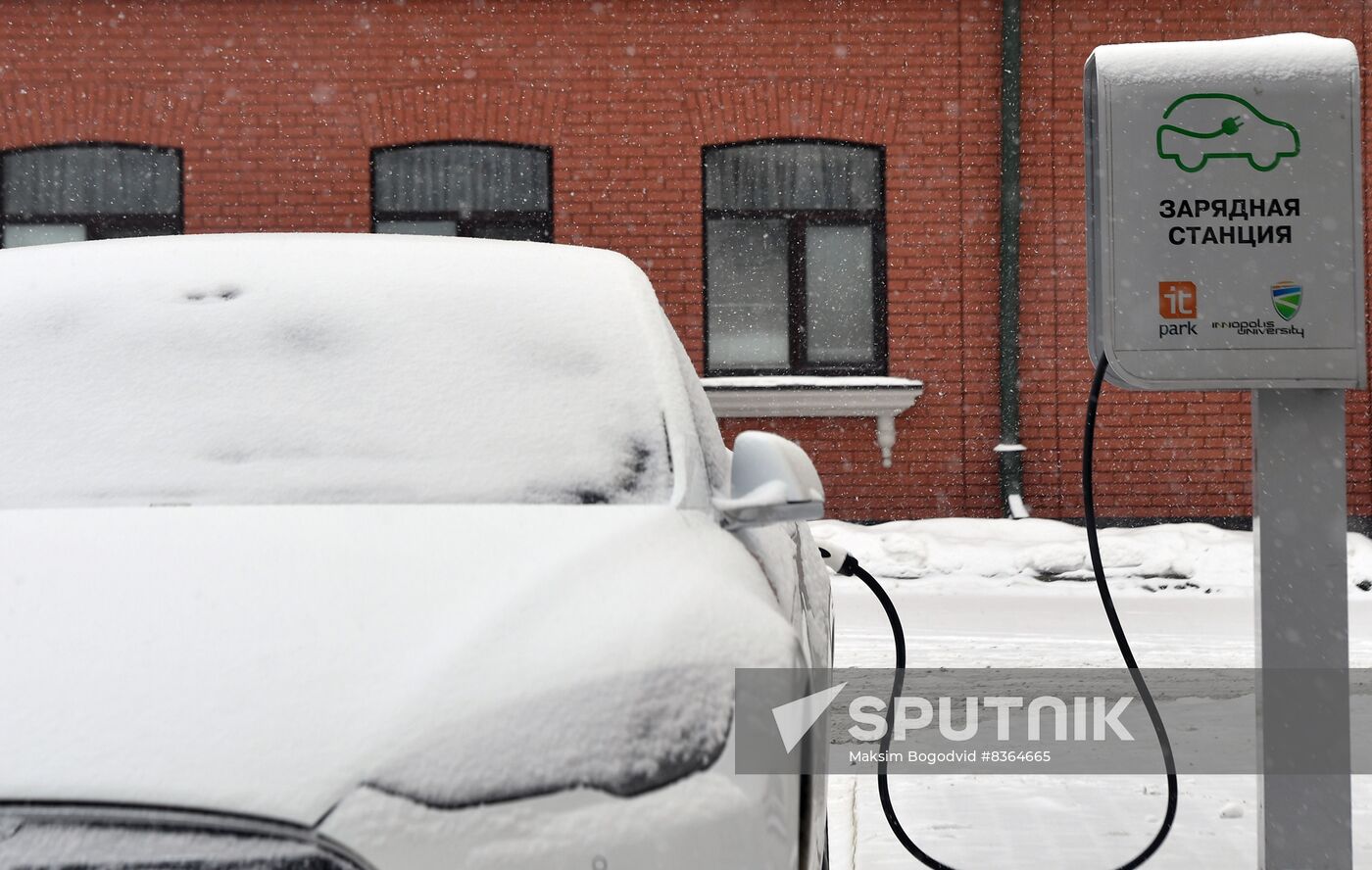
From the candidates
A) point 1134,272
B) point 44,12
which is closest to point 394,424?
point 1134,272

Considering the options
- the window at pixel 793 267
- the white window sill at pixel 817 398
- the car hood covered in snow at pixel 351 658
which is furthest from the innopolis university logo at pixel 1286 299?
the window at pixel 793 267

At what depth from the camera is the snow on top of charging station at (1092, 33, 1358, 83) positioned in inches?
104

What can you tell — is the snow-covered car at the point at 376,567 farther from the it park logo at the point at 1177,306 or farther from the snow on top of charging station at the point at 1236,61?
the snow on top of charging station at the point at 1236,61

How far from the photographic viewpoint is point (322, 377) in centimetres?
226

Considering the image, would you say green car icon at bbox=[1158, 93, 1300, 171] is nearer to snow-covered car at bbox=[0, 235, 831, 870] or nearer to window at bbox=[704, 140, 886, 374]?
snow-covered car at bbox=[0, 235, 831, 870]

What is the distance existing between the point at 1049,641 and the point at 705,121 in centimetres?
518

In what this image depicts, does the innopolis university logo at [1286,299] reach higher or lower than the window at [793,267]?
lower

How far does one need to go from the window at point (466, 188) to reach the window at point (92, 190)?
1.63 metres

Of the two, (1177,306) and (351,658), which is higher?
(1177,306)

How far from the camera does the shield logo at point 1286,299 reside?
2.64 m

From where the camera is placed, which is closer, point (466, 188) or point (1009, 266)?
point (1009, 266)

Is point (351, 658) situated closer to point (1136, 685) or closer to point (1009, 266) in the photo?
point (1136, 685)

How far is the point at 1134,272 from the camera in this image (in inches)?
105

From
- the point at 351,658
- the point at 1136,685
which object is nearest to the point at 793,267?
the point at 1136,685
